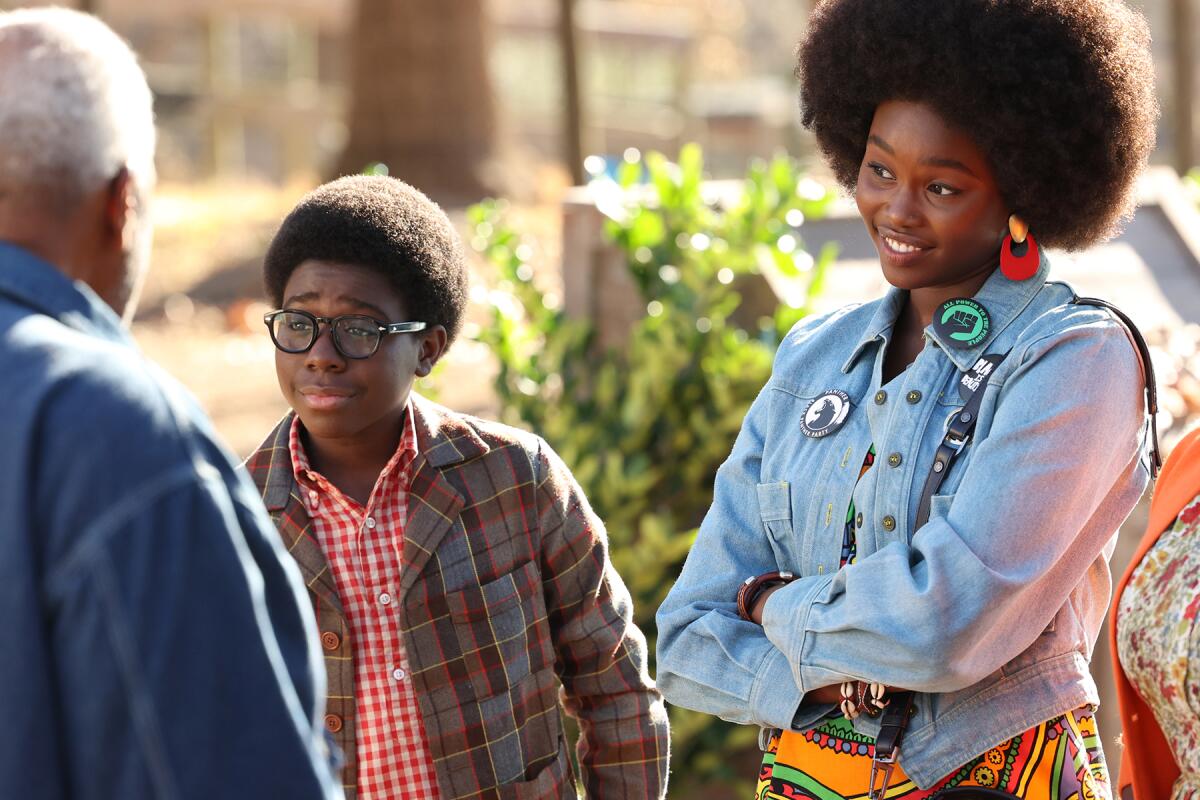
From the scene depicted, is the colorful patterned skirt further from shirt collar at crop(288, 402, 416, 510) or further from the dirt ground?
the dirt ground

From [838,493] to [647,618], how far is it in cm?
257

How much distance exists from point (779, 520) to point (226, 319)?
9.66 meters

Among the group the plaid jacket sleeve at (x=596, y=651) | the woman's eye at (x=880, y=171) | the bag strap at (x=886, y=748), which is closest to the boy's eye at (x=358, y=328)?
the plaid jacket sleeve at (x=596, y=651)

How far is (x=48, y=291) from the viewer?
1.82 meters

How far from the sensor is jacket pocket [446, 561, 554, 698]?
2926mm

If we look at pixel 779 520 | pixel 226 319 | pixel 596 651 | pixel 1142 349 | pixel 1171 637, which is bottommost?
pixel 226 319

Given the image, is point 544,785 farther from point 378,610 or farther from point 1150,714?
point 1150,714

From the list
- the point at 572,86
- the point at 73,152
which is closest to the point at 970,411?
the point at 73,152

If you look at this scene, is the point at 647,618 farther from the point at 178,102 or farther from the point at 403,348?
the point at 178,102

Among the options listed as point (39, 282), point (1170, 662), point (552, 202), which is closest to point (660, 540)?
point (1170, 662)

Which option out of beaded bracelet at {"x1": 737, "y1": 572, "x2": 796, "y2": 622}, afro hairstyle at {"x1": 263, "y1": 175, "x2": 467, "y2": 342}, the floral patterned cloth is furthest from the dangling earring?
afro hairstyle at {"x1": 263, "y1": 175, "x2": 467, "y2": 342}

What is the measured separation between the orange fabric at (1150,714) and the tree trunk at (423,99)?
11539 mm

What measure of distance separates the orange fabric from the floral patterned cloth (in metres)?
0.04

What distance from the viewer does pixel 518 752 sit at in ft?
9.67
